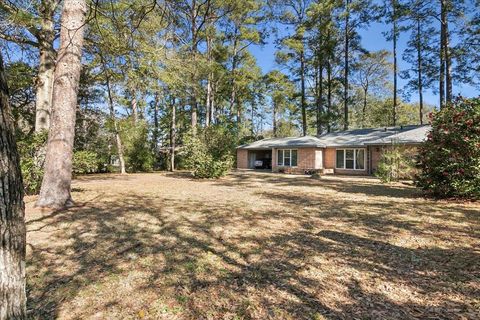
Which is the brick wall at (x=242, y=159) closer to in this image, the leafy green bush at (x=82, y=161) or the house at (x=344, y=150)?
the house at (x=344, y=150)

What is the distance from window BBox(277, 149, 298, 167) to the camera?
69.7 ft

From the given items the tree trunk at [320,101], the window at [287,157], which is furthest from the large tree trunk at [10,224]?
the tree trunk at [320,101]

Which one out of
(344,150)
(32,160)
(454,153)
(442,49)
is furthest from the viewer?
(344,150)

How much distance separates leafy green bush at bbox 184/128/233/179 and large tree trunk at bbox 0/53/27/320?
43.3 ft

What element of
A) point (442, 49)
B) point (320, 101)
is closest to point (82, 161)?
point (442, 49)

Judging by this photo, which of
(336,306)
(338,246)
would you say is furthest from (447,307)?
(338,246)

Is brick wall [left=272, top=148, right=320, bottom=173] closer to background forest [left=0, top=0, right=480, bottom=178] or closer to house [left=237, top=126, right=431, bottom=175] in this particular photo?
house [left=237, top=126, right=431, bottom=175]

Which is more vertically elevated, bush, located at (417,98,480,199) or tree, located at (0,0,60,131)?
tree, located at (0,0,60,131)

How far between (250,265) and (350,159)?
17.5 meters

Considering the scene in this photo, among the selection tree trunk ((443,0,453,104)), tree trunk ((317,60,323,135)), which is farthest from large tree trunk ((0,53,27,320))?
tree trunk ((317,60,323,135))

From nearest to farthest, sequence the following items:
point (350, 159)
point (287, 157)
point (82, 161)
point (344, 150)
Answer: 1. point (82, 161)
2. point (350, 159)
3. point (344, 150)
4. point (287, 157)

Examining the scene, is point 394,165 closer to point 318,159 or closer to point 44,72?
point 318,159

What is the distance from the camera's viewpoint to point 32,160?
7512 mm

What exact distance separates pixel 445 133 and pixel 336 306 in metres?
8.66
